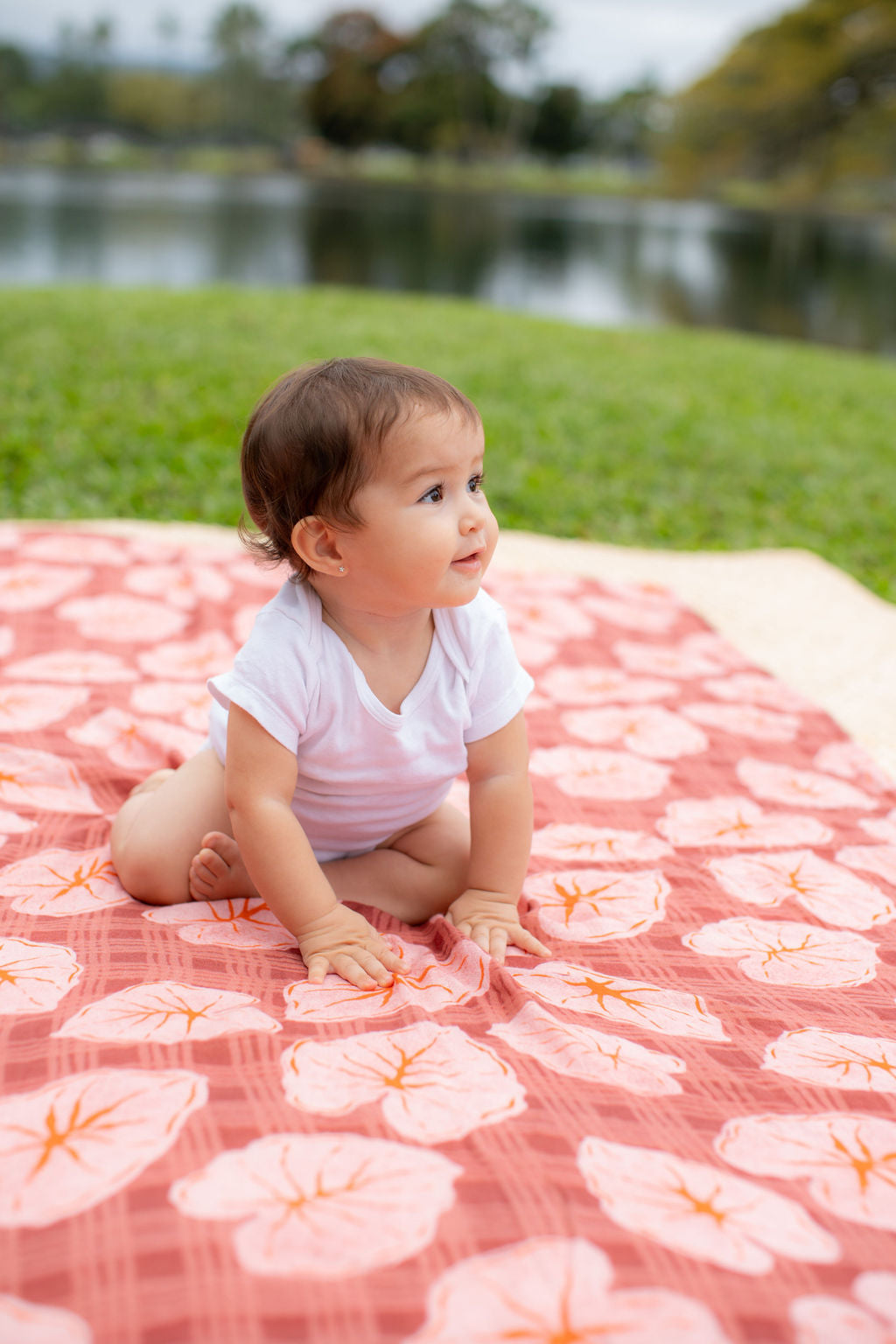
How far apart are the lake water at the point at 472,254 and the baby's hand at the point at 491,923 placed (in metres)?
8.69

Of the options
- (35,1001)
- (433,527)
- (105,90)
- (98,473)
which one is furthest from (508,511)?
(105,90)

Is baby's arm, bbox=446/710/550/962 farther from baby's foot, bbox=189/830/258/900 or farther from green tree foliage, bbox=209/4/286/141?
green tree foliage, bbox=209/4/286/141

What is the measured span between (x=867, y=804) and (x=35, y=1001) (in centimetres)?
159

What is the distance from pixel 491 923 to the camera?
1613 millimetres

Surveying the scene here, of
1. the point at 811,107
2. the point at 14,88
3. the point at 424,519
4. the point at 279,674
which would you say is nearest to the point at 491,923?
the point at 279,674

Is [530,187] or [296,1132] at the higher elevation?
[530,187]

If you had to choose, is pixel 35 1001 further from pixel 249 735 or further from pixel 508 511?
pixel 508 511

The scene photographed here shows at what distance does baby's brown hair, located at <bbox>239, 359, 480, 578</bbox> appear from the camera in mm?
1415

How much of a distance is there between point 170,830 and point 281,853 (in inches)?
10.0

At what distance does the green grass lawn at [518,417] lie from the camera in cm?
430

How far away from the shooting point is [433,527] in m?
1.44

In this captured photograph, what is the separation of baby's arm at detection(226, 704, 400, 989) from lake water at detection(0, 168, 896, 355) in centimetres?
867

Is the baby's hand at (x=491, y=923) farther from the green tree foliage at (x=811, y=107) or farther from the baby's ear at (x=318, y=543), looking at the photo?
the green tree foliage at (x=811, y=107)

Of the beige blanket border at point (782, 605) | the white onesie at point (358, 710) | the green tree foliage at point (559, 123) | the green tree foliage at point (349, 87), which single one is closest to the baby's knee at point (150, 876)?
the white onesie at point (358, 710)
